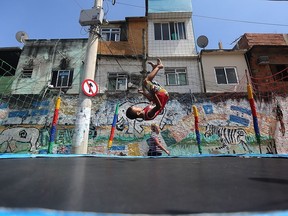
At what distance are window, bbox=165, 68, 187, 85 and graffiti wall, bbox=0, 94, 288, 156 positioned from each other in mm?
1874

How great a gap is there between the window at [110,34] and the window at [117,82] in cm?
277

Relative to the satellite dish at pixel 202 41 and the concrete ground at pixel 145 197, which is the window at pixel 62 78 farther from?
the concrete ground at pixel 145 197

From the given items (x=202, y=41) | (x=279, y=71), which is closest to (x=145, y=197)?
(x=202, y=41)

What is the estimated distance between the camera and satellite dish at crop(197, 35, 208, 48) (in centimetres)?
1220

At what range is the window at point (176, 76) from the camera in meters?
11.2

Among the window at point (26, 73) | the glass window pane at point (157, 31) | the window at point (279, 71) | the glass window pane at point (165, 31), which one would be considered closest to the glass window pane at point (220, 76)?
the window at point (279, 71)

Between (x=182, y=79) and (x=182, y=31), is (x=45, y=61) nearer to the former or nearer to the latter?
(x=182, y=79)

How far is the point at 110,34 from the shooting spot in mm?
12609

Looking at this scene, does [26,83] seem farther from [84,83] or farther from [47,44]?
[84,83]

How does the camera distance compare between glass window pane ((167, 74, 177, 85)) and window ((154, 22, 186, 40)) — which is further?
window ((154, 22, 186, 40))

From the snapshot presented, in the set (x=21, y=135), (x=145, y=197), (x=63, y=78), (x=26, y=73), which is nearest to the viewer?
(x=145, y=197)

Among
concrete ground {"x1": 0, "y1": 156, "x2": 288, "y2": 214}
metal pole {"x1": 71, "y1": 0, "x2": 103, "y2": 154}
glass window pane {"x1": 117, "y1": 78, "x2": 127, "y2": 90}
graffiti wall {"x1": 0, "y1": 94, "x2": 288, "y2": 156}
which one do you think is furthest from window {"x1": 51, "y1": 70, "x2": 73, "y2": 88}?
concrete ground {"x1": 0, "y1": 156, "x2": 288, "y2": 214}

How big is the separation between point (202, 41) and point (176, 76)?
9.98 feet

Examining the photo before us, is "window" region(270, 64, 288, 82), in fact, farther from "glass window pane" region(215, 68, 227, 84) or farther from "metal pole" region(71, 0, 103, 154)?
"metal pole" region(71, 0, 103, 154)
